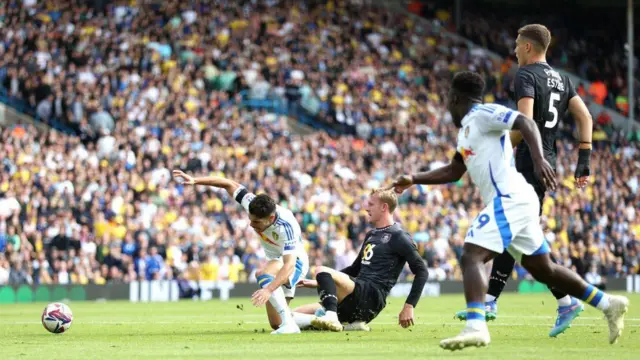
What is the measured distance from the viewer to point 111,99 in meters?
27.9

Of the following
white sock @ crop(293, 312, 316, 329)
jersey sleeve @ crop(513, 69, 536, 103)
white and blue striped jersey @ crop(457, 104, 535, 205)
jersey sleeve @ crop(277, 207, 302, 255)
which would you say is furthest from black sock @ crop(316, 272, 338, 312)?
white and blue striped jersey @ crop(457, 104, 535, 205)

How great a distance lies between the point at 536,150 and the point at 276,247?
4300 millimetres

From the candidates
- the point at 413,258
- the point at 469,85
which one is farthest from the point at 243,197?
the point at 469,85

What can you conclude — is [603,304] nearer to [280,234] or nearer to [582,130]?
[582,130]

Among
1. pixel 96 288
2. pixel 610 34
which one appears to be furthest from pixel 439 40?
pixel 96 288

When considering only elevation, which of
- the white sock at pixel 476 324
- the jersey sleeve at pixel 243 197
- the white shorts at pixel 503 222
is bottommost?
the white sock at pixel 476 324

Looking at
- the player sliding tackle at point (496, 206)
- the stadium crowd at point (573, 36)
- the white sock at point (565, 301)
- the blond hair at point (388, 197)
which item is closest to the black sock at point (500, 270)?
the white sock at point (565, 301)

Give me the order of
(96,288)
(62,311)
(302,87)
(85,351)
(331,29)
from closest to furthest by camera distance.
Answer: (85,351)
(62,311)
(96,288)
(302,87)
(331,29)

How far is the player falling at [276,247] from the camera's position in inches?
429

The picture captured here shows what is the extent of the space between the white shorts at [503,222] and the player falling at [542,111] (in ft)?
5.13

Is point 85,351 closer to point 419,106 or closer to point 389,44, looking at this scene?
point 419,106

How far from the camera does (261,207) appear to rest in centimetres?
1089

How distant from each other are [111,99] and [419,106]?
989 centimetres

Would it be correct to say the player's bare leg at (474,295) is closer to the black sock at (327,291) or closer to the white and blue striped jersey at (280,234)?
the black sock at (327,291)
